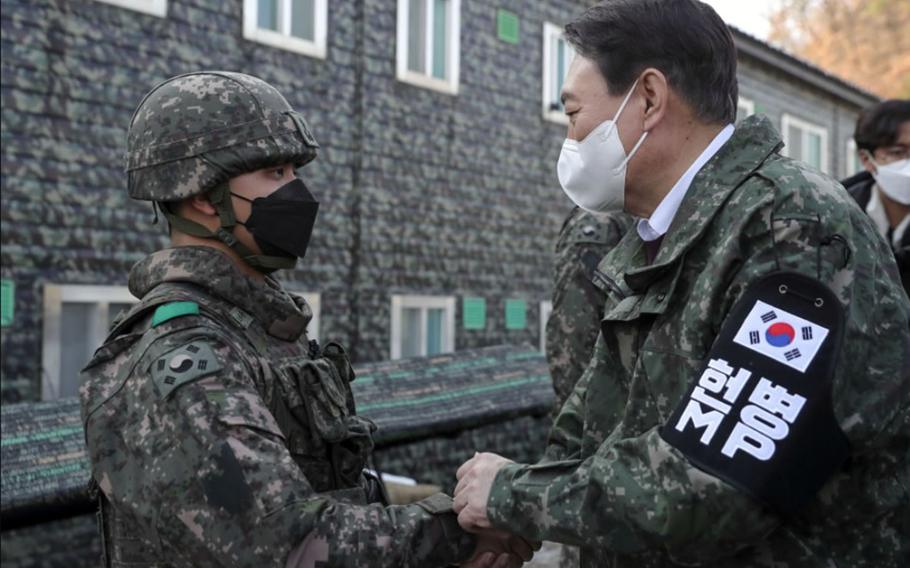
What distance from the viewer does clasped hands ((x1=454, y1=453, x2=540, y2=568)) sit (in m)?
2.18

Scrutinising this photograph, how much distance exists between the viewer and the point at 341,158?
30.5 ft

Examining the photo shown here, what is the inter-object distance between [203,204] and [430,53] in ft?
25.8

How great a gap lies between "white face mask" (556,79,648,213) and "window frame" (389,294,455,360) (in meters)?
7.38

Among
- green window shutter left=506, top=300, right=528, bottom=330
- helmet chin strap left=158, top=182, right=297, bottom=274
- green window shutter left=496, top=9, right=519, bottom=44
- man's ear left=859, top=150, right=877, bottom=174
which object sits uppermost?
green window shutter left=496, top=9, right=519, bottom=44

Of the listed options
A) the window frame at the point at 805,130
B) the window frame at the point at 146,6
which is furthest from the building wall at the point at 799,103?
the window frame at the point at 146,6

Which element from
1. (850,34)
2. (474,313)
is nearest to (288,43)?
(474,313)

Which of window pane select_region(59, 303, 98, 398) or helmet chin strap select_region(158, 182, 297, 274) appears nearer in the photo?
helmet chin strap select_region(158, 182, 297, 274)

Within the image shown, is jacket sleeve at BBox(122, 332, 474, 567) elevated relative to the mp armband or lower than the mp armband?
lower

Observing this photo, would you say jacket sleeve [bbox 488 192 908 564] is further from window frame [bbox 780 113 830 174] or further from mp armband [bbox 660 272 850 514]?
window frame [bbox 780 113 830 174]

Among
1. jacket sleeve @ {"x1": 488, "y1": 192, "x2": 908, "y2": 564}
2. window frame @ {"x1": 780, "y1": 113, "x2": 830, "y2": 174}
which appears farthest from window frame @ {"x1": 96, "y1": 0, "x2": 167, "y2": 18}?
window frame @ {"x1": 780, "y1": 113, "x2": 830, "y2": 174}

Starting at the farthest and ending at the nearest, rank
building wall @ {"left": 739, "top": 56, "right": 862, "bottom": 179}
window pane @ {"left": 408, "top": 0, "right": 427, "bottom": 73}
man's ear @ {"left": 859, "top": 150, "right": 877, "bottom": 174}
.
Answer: building wall @ {"left": 739, "top": 56, "right": 862, "bottom": 179}, window pane @ {"left": 408, "top": 0, "right": 427, "bottom": 73}, man's ear @ {"left": 859, "top": 150, "right": 877, "bottom": 174}

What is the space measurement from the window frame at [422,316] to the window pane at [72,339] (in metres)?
3.14

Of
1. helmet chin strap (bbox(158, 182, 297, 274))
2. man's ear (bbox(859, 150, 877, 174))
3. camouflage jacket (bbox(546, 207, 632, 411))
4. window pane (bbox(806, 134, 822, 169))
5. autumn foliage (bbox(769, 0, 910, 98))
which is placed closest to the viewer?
helmet chin strap (bbox(158, 182, 297, 274))

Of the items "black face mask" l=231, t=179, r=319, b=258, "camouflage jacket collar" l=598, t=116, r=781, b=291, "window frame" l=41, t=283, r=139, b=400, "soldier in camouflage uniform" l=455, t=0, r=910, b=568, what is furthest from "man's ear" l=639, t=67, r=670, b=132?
"window frame" l=41, t=283, r=139, b=400
